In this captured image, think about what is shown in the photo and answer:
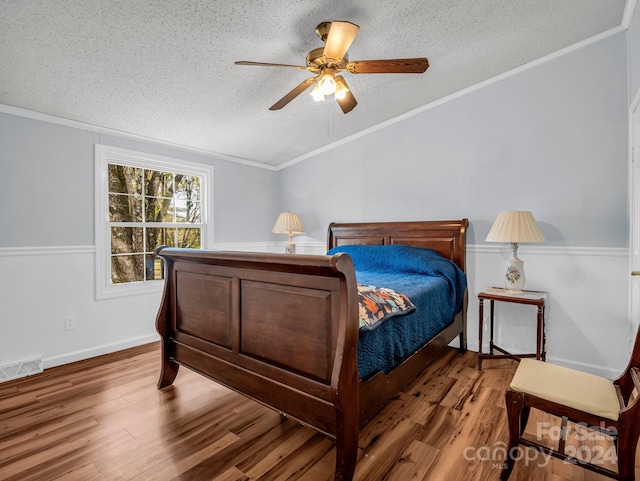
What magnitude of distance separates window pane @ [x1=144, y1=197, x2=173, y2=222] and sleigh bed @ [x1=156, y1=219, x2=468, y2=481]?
1.34m

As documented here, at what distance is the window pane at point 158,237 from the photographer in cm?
364

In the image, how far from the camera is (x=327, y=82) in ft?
6.93

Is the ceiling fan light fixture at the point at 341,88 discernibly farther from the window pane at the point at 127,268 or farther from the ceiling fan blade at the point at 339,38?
the window pane at the point at 127,268

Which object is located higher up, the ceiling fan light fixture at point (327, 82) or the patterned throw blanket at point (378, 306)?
the ceiling fan light fixture at point (327, 82)

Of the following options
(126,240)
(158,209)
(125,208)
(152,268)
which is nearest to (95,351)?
(152,268)

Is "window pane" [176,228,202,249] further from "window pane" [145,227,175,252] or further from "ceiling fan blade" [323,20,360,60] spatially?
"ceiling fan blade" [323,20,360,60]

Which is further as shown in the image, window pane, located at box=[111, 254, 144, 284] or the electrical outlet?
window pane, located at box=[111, 254, 144, 284]

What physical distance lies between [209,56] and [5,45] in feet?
3.88

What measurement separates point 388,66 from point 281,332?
5.65 feet

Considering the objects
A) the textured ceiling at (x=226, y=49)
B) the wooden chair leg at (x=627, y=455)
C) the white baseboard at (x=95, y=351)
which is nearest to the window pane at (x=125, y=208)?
the textured ceiling at (x=226, y=49)

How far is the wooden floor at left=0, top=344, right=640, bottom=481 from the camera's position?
1.63 metres

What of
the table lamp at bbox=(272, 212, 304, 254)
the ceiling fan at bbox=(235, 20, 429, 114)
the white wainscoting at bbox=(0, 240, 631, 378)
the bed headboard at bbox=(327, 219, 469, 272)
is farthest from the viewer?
the table lamp at bbox=(272, 212, 304, 254)

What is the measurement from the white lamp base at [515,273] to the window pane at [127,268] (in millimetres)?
3620

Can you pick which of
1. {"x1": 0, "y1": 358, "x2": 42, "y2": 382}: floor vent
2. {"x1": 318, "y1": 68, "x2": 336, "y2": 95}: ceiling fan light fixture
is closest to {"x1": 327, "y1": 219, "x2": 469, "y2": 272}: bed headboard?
{"x1": 318, "y1": 68, "x2": 336, "y2": 95}: ceiling fan light fixture
